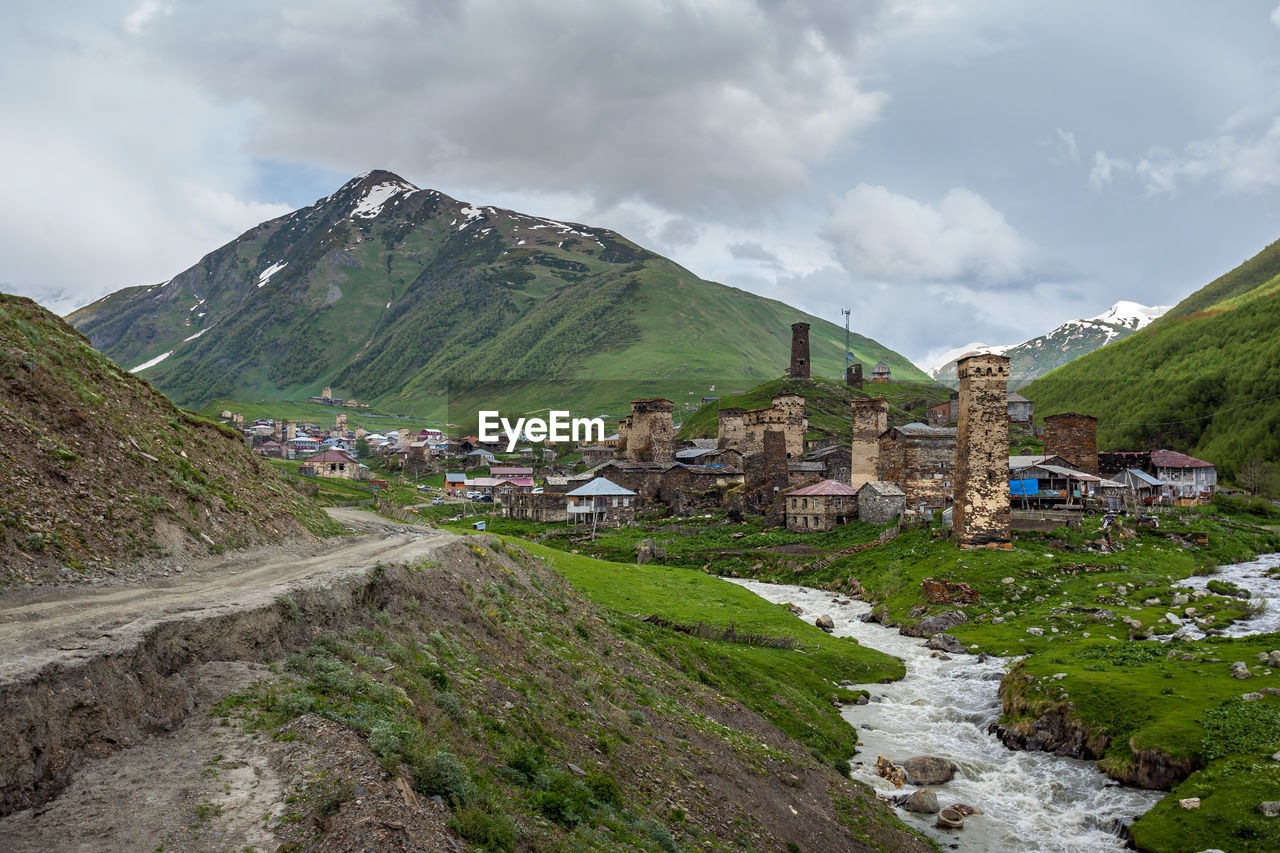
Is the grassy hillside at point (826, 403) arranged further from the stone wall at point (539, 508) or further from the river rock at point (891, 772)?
the river rock at point (891, 772)

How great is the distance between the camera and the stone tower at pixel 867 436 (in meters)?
83.6

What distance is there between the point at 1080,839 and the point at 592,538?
62.2m

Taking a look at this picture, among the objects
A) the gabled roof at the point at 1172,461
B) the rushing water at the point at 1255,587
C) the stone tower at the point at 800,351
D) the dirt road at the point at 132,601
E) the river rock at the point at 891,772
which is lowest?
the river rock at the point at 891,772

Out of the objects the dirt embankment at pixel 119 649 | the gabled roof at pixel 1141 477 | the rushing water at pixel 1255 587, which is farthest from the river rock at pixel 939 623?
the gabled roof at pixel 1141 477

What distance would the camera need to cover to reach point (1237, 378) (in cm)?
14712

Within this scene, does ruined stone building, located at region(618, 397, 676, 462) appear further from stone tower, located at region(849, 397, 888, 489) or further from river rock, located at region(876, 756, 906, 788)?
river rock, located at region(876, 756, 906, 788)

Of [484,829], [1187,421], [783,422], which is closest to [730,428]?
[783,422]

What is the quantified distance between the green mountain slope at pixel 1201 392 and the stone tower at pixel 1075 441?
56509mm

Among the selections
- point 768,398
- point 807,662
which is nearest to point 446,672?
point 807,662

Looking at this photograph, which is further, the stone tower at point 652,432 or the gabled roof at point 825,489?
the stone tower at point 652,432

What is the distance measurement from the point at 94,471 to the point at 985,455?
54.7 metres

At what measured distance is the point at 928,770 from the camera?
94.1 feet

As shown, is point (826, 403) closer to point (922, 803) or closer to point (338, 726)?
point (922, 803)

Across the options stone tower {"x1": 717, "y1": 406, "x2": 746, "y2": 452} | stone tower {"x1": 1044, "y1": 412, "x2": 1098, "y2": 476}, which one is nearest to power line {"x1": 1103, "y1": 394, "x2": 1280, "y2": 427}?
stone tower {"x1": 1044, "y1": 412, "x2": 1098, "y2": 476}
